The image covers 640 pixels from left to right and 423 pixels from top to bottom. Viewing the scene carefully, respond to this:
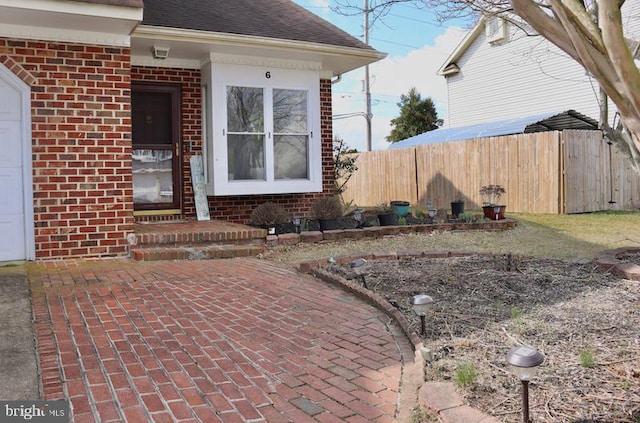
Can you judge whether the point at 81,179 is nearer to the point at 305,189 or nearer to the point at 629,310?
the point at 305,189

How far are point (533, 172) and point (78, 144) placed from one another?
38.2 ft

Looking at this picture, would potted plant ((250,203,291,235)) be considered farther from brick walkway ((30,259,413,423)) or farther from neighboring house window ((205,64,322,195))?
brick walkway ((30,259,413,423))

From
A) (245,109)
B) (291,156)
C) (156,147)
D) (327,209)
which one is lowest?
(327,209)

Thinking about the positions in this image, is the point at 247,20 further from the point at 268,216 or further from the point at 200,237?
the point at 200,237

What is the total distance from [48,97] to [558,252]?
22.6 feet

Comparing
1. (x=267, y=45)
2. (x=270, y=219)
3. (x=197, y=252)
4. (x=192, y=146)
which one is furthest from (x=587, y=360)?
(x=192, y=146)

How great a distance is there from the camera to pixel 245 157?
30.1 ft

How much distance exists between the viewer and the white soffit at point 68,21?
19.3 ft

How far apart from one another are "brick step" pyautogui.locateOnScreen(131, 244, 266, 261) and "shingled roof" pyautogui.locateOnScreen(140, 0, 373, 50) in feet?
11.5

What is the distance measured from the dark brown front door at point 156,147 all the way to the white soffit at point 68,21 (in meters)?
2.25

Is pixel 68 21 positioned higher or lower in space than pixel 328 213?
higher

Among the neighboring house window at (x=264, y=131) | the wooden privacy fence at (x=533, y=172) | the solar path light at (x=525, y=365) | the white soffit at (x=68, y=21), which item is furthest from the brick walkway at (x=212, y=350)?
the wooden privacy fence at (x=533, y=172)

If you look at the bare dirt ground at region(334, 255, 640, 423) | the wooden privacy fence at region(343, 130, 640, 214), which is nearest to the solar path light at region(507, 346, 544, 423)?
the bare dirt ground at region(334, 255, 640, 423)

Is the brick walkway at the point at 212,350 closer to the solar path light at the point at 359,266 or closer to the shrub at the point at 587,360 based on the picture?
the solar path light at the point at 359,266
